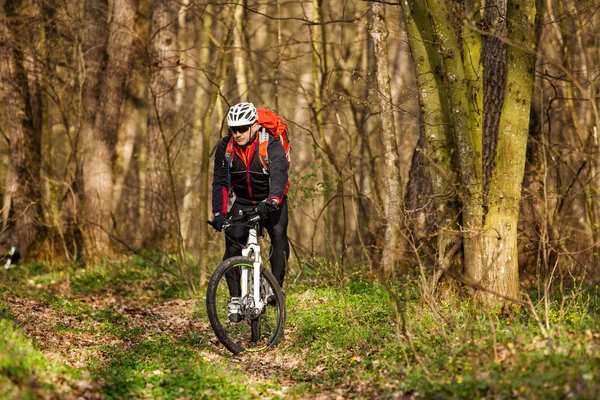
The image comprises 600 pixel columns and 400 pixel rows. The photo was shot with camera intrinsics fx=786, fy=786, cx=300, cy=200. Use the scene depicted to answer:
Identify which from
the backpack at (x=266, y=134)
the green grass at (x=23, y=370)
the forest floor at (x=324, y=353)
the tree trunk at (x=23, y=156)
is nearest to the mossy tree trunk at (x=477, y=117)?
the forest floor at (x=324, y=353)

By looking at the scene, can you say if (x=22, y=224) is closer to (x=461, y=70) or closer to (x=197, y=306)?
(x=197, y=306)

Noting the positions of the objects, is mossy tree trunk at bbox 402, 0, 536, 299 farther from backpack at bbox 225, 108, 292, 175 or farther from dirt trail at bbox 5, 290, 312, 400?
dirt trail at bbox 5, 290, 312, 400

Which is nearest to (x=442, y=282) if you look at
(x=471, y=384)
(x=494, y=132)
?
(x=494, y=132)

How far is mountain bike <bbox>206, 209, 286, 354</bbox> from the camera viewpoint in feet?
24.4

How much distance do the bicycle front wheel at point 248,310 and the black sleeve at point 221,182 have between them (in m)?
0.72

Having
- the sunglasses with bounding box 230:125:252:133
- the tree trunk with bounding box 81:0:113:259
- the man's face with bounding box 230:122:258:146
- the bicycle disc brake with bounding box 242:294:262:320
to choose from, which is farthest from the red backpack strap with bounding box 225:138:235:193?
the tree trunk with bounding box 81:0:113:259

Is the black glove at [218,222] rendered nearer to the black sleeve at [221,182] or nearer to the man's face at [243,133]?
the black sleeve at [221,182]

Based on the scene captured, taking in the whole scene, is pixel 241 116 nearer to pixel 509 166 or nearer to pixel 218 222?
pixel 218 222

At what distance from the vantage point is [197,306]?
10789mm

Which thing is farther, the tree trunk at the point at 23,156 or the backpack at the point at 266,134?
the tree trunk at the point at 23,156

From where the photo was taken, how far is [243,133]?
774cm

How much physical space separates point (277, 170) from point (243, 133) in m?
0.49

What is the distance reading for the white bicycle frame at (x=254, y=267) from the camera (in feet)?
25.1

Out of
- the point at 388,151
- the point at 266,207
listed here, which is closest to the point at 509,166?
the point at 266,207
